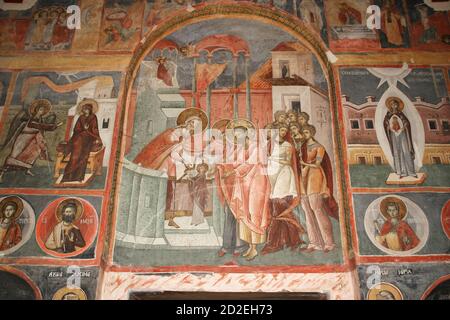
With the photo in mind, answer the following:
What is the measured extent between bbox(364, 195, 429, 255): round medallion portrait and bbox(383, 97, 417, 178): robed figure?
538 mm

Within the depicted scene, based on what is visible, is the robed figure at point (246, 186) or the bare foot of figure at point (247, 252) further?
the robed figure at point (246, 186)

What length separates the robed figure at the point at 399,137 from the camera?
29.9 ft

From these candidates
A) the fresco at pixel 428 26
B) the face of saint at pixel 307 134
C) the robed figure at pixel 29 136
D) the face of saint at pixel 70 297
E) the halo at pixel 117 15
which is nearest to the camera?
the face of saint at pixel 70 297

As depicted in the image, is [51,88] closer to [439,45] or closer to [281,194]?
[281,194]

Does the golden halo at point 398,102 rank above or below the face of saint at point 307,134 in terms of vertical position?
above

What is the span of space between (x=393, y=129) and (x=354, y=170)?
1.03 meters

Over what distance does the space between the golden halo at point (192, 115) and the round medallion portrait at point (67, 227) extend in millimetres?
2070

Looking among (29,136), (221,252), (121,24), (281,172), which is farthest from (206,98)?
(29,136)

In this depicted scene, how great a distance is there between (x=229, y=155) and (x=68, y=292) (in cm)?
324

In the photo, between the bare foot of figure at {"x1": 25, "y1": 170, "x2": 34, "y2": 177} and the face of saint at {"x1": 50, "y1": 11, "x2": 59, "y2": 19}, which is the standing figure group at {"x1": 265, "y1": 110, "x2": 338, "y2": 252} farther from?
the face of saint at {"x1": 50, "y1": 11, "x2": 59, "y2": 19}

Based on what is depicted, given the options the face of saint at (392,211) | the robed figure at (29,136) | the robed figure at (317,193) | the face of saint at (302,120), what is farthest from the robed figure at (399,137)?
the robed figure at (29,136)

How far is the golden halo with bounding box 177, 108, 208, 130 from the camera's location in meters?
9.62

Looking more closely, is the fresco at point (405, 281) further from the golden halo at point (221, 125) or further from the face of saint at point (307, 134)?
the golden halo at point (221, 125)

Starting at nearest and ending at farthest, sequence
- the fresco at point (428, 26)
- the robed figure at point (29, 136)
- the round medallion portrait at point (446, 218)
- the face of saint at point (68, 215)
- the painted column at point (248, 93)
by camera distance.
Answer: the round medallion portrait at point (446, 218), the face of saint at point (68, 215), the robed figure at point (29, 136), the painted column at point (248, 93), the fresco at point (428, 26)
